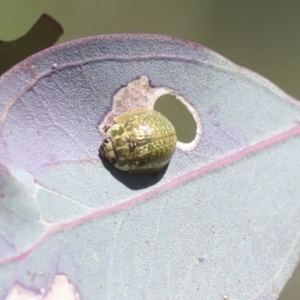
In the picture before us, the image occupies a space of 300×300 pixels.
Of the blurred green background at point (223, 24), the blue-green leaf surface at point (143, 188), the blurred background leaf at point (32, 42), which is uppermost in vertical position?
the blurred background leaf at point (32, 42)

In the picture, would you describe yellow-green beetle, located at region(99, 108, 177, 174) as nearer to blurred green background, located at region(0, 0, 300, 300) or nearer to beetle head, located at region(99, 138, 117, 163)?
beetle head, located at region(99, 138, 117, 163)

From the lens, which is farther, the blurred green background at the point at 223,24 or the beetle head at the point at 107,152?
the blurred green background at the point at 223,24

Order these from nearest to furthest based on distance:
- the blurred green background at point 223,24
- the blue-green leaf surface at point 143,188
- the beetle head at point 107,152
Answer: the blue-green leaf surface at point 143,188, the beetle head at point 107,152, the blurred green background at point 223,24

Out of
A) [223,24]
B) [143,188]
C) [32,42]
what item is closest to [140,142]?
[143,188]

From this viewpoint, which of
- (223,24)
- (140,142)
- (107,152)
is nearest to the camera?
(107,152)

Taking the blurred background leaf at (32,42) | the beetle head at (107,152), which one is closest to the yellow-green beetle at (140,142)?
the beetle head at (107,152)

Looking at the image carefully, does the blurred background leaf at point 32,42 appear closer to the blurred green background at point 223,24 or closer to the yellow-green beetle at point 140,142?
the yellow-green beetle at point 140,142

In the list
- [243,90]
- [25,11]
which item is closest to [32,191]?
[243,90]

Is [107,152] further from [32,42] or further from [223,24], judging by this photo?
[223,24]
